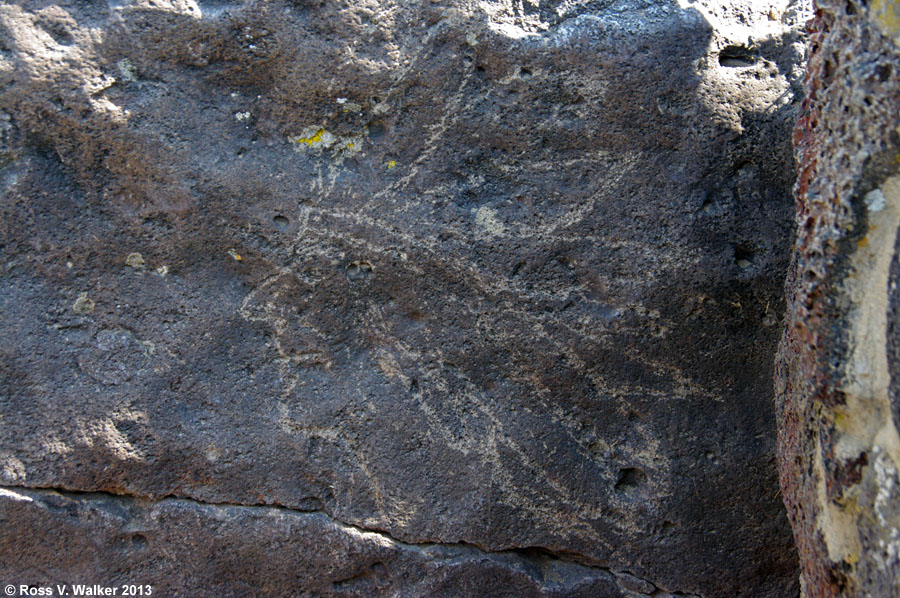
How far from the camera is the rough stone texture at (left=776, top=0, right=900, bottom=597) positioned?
0.96 meters

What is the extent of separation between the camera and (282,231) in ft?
4.75

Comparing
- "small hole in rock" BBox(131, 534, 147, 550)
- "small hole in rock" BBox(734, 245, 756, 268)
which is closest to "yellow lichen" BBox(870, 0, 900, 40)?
"small hole in rock" BBox(734, 245, 756, 268)

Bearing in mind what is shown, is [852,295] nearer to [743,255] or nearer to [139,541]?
[743,255]

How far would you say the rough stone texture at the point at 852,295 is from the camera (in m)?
0.96

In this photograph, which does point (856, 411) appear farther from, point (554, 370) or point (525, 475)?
point (525, 475)

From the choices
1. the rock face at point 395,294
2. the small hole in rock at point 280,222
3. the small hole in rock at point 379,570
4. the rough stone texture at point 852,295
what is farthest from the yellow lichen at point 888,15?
the small hole in rock at point 379,570

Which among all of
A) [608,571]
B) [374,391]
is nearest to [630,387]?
[608,571]

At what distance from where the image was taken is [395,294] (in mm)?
1465

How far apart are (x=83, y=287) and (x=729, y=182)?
129cm

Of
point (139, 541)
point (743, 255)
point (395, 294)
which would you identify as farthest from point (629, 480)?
point (139, 541)

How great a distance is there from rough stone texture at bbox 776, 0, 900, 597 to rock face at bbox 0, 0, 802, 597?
0.32 m

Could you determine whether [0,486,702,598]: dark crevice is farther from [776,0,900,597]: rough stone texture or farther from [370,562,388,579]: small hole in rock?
[776,0,900,597]: rough stone texture

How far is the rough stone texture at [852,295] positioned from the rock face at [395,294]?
0.32 metres

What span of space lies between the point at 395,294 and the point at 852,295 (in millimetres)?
810
